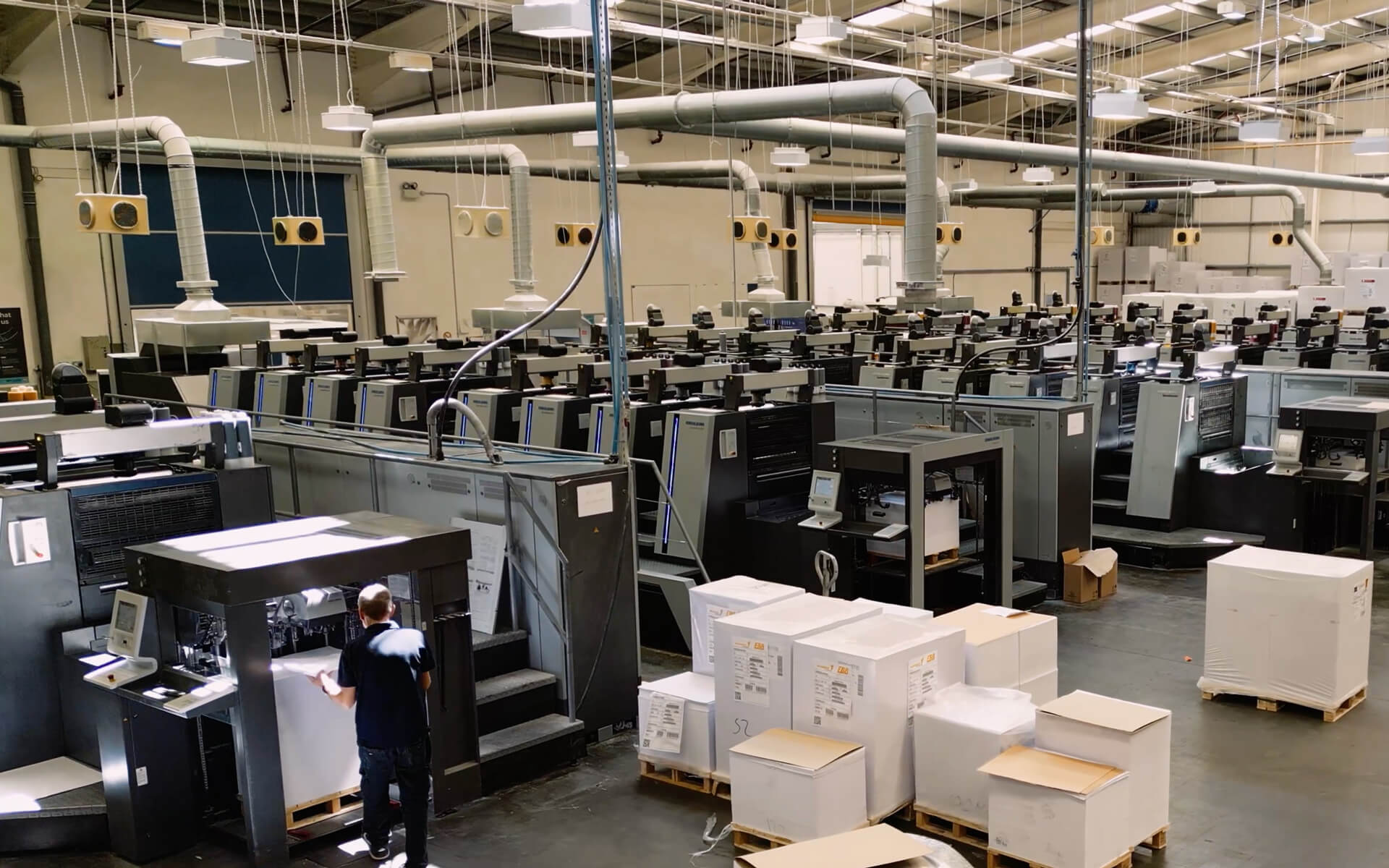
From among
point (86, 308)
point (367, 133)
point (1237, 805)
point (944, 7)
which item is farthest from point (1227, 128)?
point (1237, 805)

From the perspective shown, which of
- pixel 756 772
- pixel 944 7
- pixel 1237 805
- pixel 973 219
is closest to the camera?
pixel 756 772

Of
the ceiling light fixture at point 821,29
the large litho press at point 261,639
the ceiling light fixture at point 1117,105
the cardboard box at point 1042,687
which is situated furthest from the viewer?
the ceiling light fixture at point 1117,105

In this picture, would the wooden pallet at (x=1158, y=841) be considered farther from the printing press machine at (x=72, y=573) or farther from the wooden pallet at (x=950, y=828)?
the printing press machine at (x=72, y=573)

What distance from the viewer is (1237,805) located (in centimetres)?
468

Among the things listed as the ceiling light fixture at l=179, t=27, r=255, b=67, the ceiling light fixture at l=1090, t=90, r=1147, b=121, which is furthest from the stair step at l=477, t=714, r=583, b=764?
the ceiling light fixture at l=1090, t=90, r=1147, b=121

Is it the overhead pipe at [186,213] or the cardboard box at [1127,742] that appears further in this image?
the overhead pipe at [186,213]

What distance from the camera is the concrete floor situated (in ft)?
14.3

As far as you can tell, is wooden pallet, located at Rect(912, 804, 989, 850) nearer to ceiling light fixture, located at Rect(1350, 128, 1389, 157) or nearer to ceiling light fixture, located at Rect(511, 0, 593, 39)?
ceiling light fixture, located at Rect(511, 0, 593, 39)

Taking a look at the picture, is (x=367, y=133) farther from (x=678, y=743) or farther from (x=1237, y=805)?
(x=1237, y=805)

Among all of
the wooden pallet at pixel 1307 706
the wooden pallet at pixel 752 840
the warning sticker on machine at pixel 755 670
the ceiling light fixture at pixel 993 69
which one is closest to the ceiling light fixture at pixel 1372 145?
the ceiling light fixture at pixel 993 69

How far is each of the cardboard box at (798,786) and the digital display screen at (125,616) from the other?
2392 mm

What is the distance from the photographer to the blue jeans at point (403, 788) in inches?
163

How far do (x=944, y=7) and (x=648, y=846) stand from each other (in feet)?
53.5

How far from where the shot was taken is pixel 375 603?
13.5 feet
